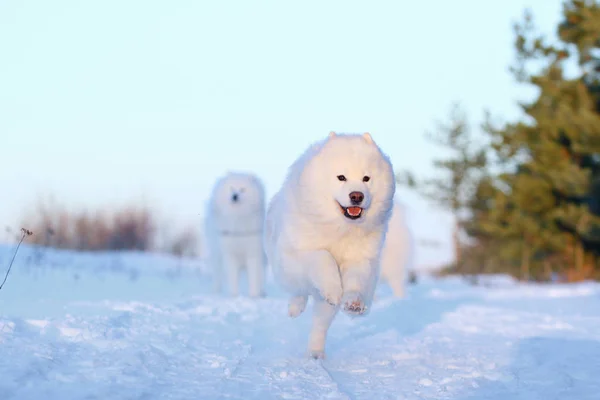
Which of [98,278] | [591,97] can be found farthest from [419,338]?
[591,97]

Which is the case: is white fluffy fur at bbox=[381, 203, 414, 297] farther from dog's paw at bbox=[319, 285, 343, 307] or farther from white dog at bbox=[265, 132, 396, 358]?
dog's paw at bbox=[319, 285, 343, 307]

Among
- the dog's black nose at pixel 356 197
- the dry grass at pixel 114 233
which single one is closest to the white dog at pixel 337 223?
the dog's black nose at pixel 356 197

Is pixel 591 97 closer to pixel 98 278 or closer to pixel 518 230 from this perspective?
pixel 518 230

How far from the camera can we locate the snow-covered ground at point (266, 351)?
3.36m

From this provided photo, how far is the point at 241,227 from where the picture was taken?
9125 millimetres

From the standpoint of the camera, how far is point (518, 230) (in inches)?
754

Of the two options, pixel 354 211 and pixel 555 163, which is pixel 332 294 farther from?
pixel 555 163

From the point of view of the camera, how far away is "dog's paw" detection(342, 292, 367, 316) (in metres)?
4.20

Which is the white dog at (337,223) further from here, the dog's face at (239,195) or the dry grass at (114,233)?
the dry grass at (114,233)

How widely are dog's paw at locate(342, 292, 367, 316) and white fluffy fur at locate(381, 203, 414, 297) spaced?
198 inches

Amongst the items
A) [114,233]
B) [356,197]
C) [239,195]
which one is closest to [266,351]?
[356,197]

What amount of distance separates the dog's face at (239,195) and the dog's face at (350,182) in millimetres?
4627

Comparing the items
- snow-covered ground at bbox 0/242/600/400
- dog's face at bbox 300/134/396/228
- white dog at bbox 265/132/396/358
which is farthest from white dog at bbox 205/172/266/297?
dog's face at bbox 300/134/396/228

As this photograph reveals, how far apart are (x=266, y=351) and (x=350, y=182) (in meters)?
1.43
